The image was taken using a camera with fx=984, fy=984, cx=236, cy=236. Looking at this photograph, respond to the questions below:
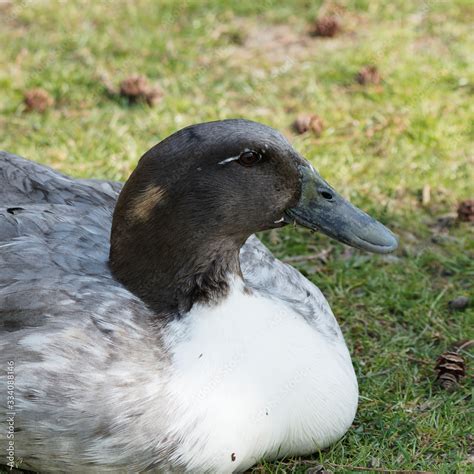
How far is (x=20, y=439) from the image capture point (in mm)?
3145

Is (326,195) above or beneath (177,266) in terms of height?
above

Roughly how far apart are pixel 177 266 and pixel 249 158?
1.45ft

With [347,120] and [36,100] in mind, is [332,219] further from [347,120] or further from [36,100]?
[36,100]

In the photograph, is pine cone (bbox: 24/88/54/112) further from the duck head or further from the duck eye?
the duck eye

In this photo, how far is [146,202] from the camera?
3.30 metres

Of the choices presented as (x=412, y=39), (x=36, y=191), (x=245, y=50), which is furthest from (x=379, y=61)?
(x=36, y=191)

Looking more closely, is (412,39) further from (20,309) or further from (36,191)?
(20,309)

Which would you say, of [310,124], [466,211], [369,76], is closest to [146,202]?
[466,211]

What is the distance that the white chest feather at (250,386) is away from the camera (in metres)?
3.20

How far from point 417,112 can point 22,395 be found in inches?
141

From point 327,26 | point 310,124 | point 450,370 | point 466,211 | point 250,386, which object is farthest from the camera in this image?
point 327,26

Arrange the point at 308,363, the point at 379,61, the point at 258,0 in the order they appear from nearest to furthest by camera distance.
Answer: the point at 308,363 < the point at 379,61 < the point at 258,0

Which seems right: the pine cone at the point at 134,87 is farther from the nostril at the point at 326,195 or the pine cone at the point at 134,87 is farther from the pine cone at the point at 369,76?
the nostril at the point at 326,195

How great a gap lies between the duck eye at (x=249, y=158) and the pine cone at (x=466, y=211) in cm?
207
